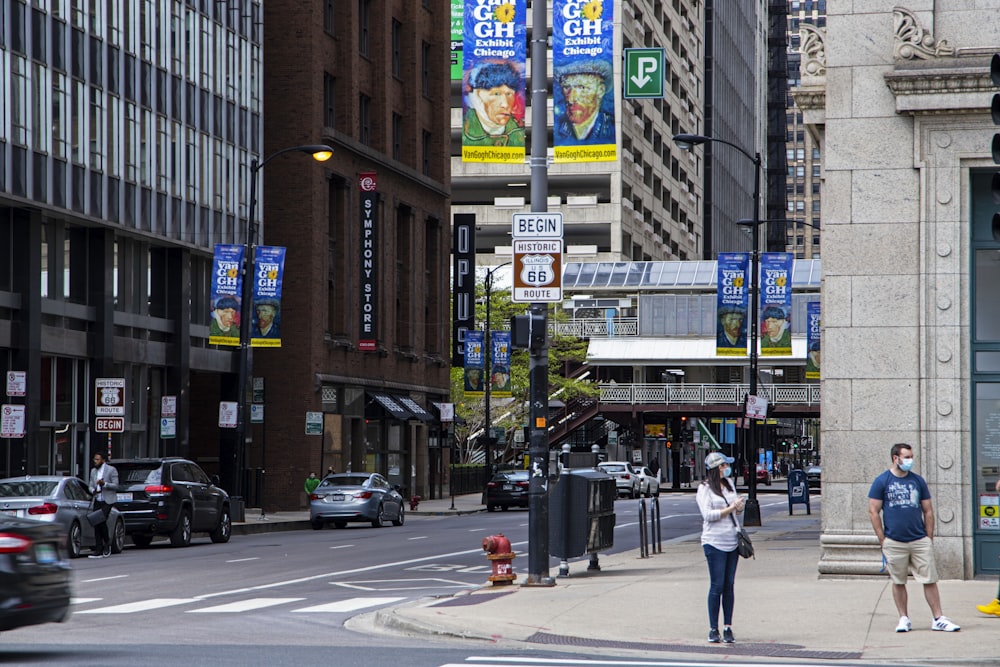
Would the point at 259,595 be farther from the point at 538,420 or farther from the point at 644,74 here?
the point at 644,74

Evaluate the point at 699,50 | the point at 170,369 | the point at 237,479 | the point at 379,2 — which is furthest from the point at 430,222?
the point at 699,50

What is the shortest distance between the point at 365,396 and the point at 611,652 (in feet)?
143

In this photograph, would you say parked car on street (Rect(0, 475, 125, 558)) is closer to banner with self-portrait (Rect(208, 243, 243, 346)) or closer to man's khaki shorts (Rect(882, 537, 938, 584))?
banner with self-portrait (Rect(208, 243, 243, 346))

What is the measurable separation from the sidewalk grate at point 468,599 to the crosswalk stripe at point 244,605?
211cm

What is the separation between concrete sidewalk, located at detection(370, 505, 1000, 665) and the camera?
1333 cm

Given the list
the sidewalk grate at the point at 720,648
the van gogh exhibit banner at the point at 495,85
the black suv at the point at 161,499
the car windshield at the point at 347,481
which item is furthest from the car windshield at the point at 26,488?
the sidewalk grate at the point at 720,648

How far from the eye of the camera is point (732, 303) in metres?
38.1

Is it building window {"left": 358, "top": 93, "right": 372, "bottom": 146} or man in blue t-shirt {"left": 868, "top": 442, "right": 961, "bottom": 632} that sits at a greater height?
building window {"left": 358, "top": 93, "right": 372, "bottom": 146}

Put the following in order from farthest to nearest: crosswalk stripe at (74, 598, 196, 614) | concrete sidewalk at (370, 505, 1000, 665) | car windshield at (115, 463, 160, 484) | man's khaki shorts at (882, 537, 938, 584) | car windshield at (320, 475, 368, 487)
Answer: car windshield at (320, 475, 368, 487), car windshield at (115, 463, 160, 484), crosswalk stripe at (74, 598, 196, 614), man's khaki shorts at (882, 537, 938, 584), concrete sidewalk at (370, 505, 1000, 665)

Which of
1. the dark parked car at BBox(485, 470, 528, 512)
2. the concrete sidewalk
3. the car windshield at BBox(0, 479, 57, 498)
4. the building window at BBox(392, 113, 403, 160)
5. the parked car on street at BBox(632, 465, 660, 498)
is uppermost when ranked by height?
the building window at BBox(392, 113, 403, 160)

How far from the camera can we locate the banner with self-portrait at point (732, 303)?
37.8 meters

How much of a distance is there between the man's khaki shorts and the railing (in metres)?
63.5

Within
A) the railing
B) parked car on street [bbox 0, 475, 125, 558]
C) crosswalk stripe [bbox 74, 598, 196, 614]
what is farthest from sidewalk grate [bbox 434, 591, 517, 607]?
the railing

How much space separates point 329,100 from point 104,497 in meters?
29.8
